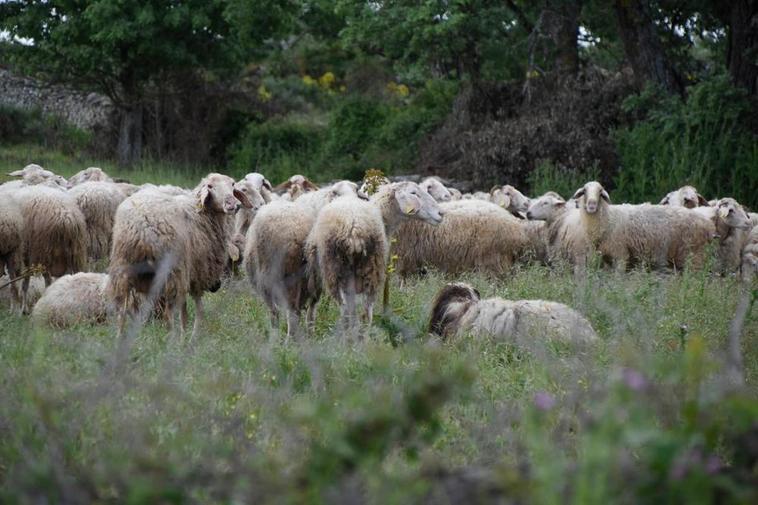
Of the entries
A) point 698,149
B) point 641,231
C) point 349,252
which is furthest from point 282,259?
point 698,149

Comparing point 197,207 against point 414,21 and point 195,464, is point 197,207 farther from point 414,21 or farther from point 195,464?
point 414,21

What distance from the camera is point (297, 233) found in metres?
8.98

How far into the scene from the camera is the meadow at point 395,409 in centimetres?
271

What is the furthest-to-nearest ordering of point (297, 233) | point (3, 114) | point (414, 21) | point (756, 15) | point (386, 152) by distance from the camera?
point (3, 114) < point (386, 152) < point (414, 21) < point (756, 15) < point (297, 233)

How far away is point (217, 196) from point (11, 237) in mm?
2361

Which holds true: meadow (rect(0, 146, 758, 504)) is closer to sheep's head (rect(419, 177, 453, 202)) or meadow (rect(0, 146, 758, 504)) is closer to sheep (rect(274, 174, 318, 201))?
sheep (rect(274, 174, 318, 201))

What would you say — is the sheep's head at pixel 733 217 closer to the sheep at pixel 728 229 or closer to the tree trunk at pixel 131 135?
the sheep at pixel 728 229

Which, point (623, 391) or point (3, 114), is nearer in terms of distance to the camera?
point (623, 391)

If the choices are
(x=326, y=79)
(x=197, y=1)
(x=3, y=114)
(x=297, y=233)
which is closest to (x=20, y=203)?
(x=297, y=233)

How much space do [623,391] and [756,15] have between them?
1781 cm

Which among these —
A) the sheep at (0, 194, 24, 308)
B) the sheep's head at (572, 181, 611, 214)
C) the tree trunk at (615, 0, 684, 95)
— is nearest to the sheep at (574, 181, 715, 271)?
the sheep's head at (572, 181, 611, 214)

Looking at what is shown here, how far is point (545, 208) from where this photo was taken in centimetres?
1394

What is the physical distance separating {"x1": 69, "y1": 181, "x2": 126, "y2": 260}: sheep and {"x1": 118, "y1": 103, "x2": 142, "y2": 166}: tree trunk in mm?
14512

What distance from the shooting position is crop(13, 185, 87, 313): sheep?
1079 centimetres
